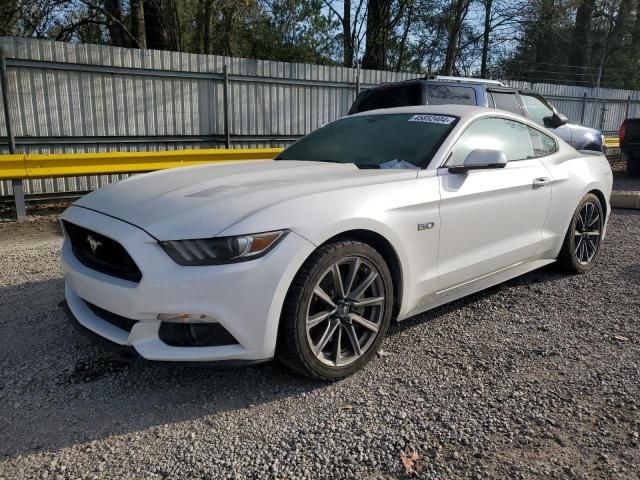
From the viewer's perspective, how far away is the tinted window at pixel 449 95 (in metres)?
7.45

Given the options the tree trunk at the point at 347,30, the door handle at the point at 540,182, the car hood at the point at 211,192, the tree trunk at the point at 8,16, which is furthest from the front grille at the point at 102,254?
the tree trunk at the point at 347,30

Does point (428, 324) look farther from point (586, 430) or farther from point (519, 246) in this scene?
point (586, 430)

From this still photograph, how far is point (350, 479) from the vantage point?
86.5 inches

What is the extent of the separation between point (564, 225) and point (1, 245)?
19.3 ft

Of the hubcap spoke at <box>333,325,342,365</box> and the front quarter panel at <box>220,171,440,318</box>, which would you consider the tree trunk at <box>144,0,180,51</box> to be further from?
the hubcap spoke at <box>333,325,342,365</box>

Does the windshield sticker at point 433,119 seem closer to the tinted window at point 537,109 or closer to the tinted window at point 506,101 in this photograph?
the tinted window at point 506,101

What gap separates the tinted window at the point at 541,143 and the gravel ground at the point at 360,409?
1419mm

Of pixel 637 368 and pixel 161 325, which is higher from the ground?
pixel 161 325

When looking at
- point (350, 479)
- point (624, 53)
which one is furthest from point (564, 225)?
point (624, 53)

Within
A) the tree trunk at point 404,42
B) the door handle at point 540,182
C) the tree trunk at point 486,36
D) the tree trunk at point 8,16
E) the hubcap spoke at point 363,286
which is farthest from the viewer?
the tree trunk at point 404,42

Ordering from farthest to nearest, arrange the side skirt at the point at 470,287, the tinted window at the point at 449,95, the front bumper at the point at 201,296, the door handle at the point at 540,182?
the tinted window at the point at 449,95 → the door handle at the point at 540,182 → the side skirt at the point at 470,287 → the front bumper at the point at 201,296

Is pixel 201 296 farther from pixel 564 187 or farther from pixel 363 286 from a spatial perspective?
pixel 564 187

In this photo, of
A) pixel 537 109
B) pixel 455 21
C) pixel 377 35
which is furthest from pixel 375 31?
pixel 537 109

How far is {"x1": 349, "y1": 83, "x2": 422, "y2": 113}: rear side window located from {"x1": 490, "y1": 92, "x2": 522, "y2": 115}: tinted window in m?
1.34
